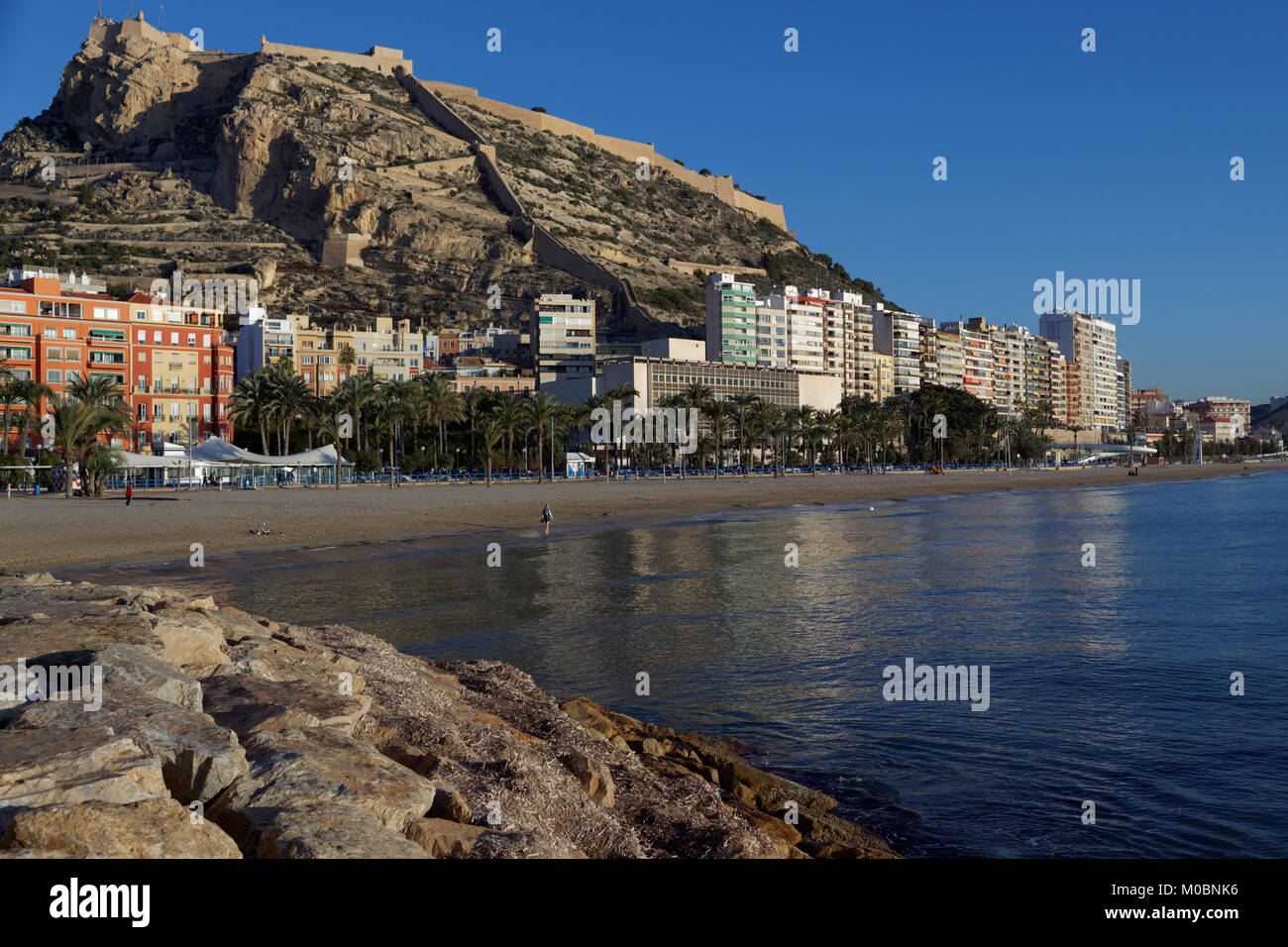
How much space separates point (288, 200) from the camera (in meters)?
172

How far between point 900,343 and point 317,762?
195 m

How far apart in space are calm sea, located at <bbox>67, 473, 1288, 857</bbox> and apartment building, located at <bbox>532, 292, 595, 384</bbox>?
108 meters

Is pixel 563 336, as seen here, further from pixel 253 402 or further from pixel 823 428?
pixel 253 402

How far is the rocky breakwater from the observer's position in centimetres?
504

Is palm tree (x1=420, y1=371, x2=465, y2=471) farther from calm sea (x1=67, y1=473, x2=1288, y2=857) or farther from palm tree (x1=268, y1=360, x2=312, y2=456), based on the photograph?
calm sea (x1=67, y1=473, x2=1288, y2=857)

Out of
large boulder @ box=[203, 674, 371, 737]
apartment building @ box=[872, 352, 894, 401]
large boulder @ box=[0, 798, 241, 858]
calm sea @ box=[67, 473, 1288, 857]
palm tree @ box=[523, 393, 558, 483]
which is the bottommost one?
calm sea @ box=[67, 473, 1288, 857]

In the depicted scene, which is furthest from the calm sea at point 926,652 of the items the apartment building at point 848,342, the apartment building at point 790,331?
the apartment building at point 848,342

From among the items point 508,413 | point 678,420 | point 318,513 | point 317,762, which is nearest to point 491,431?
point 508,413

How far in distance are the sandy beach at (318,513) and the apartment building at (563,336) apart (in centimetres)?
5963

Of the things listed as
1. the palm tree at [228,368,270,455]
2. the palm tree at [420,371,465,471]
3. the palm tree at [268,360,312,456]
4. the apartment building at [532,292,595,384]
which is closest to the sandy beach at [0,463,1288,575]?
the palm tree at [420,371,465,471]

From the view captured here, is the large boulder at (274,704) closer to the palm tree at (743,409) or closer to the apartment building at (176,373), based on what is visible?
the apartment building at (176,373)

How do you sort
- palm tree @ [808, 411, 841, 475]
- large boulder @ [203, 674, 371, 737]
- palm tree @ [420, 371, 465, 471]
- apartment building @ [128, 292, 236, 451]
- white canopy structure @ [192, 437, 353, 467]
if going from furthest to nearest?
palm tree @ [808, 411, 841, 475]
palm tree @ [420, 371, 465, 471]
apartment building @ [128, 292, 236, 451]
white canopy structure @ [192, 437, 353, 467]
large boulder @ [203, 674, 371, 737]

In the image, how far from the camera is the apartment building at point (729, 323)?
512ft
